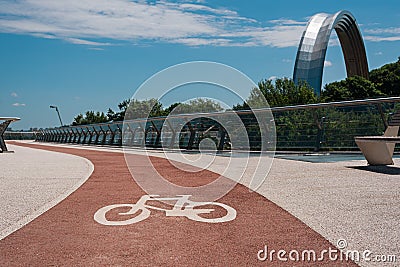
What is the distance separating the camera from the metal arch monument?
45000 mm

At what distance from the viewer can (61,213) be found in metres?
5.51

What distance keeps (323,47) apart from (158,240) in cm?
4403

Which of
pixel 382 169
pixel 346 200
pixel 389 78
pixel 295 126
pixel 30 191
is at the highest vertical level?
pixel 389 78

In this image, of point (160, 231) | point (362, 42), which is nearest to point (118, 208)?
point (160, 231)

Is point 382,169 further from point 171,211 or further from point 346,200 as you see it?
point 171,211

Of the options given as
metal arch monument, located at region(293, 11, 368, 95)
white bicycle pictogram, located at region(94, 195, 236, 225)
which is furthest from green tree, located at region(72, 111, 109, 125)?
white bicycle pictogram, located at region(94, 195, 236, 225)

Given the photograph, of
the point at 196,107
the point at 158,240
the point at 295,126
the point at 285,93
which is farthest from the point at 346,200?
the point at 285,93

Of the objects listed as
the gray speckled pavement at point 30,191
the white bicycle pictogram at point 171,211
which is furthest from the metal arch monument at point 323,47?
the white bicycle pictogram at point 171,211

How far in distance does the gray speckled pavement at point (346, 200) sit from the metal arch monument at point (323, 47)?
→ 34.0 m

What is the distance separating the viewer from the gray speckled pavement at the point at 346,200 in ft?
14.1

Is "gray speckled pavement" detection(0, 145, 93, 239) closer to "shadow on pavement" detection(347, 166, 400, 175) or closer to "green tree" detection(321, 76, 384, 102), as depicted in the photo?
"shadow on pavement" detection(347, 166, 400, 175)

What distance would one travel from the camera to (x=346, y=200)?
616cm

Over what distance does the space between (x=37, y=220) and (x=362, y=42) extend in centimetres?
5189

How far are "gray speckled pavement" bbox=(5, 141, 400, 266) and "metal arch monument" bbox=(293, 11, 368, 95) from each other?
3400 cm
